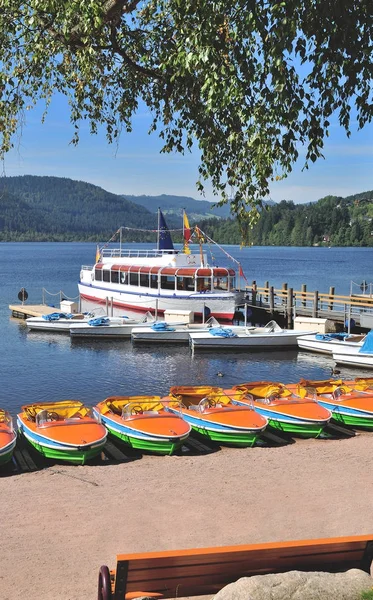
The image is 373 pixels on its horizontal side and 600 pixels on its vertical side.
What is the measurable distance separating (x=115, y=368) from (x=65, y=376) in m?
2.66

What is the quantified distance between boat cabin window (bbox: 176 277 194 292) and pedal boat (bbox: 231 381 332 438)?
2555cm

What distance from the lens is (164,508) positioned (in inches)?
445

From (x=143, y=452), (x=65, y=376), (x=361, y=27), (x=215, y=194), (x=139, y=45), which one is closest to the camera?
(x=361, y=27)

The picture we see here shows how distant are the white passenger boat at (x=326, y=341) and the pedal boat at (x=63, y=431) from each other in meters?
18.7

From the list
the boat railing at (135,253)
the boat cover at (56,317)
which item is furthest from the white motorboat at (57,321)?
the boat railing at (135,253)

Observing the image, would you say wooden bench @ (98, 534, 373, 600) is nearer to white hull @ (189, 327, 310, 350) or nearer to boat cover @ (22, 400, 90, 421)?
boat cover @ (22, 400, 90, 421)

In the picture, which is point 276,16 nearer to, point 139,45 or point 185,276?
point 139,45

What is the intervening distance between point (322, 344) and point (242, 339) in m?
4.23

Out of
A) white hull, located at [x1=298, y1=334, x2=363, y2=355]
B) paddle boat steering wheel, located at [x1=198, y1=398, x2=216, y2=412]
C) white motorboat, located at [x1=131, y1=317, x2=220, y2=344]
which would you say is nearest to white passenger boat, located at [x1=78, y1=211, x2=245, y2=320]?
white motorboat, located at [x1=131, y1=317, x2=220, y2=344]

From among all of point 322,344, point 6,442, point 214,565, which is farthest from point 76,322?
point 214,565

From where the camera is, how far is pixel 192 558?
20.2 feet

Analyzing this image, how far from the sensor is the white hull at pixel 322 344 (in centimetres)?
3089

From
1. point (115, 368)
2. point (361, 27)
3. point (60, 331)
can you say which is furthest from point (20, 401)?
point (361, 27)

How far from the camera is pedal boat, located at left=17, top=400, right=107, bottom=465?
45.3 ft
